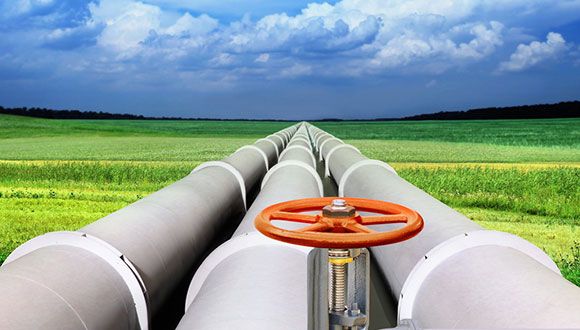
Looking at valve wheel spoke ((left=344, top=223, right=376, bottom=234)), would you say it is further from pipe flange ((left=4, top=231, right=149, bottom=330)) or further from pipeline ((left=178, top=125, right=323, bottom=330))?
pipe flange ((left=4, top=231, right=149, bottom=330))

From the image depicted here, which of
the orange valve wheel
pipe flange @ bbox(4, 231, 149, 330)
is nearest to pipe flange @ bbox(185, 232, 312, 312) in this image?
pipe flange @ bbox(4, 231, 149, 330)

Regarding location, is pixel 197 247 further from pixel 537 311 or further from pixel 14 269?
pixel 537 311

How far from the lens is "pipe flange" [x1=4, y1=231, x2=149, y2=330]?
10.5 ft

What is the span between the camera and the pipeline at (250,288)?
7.57 feet

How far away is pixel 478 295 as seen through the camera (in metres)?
2.50

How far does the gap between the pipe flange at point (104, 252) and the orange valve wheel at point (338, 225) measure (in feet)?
4.73

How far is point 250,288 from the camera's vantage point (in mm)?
2588

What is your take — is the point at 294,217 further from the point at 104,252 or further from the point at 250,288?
the point at 104,252

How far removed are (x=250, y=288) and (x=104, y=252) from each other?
104cm

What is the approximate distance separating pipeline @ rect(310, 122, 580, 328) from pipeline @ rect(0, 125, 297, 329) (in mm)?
1433

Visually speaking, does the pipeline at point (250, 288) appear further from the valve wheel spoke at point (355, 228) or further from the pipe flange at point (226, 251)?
the valve wheel spoke at point (355, 228)

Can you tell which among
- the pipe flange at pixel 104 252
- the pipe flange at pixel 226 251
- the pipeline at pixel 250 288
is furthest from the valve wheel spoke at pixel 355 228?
the pipe flange at pixel 104 252

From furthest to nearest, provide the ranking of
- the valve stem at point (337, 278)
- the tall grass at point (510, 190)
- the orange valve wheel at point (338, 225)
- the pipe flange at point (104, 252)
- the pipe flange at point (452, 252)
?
the tall grass at point (510, 190), the pipe flange at point (104, 252), the pipe flange at point (452, 252), the valve stem at point (337, 278), the orange valve wheel at point (338, 225)

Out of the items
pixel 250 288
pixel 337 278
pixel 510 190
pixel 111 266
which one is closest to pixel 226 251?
pixel 111 266
